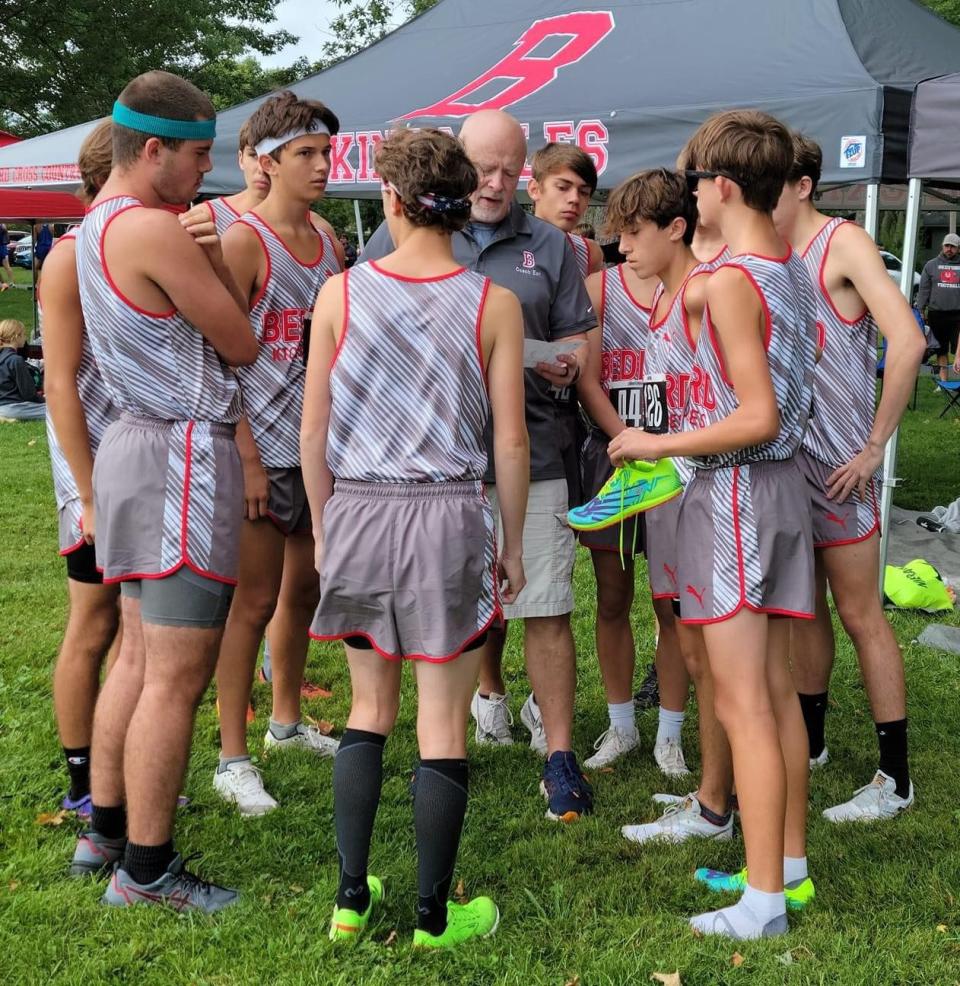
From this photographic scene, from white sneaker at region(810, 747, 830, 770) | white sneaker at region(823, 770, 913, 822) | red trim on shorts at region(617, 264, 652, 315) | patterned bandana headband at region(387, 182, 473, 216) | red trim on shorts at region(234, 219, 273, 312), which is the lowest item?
white sneaker at region(810, 747, 830, 770)

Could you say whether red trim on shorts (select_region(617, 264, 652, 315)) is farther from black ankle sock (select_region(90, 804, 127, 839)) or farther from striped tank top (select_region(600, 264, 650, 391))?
black ankle sock (select_region(90, 804, 127, 839))

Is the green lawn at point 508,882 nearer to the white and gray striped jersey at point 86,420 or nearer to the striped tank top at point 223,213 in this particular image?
the white and gray striped jersey at point 86,420

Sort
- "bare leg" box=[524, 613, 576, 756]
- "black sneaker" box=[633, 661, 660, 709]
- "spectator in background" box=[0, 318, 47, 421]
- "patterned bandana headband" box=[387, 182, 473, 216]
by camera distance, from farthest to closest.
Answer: "spectator in background" box=[0, 318, 47, 421] < "black sneaker" box=[633, 661, 660, 709] < "bare leg" box=[524, 613, 576, 756] < "patterned bandana headband" box=[387, 182, 473, 216]

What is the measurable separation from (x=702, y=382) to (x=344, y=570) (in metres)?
1.01

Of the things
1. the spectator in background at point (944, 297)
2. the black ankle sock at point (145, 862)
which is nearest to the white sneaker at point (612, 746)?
the black ankle sock at point (145, 862)

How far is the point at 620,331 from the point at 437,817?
2.02 m

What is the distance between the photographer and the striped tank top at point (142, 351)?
2760 mm

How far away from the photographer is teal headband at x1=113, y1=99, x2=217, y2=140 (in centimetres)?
276

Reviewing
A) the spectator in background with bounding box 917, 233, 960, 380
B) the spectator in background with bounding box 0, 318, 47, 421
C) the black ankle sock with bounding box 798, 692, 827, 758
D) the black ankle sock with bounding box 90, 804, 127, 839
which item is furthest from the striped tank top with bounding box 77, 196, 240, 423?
the spectator in background with bounding box 917, 233, 960, 380

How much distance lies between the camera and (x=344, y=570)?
267 cm

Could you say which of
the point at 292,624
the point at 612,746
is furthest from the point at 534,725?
the point at 292,624

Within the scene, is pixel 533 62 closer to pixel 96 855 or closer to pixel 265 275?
pixel 265 275

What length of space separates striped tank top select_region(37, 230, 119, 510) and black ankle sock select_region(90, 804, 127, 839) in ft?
2.84

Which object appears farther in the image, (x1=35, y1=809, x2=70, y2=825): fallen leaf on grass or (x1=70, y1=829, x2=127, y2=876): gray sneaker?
(x1=35, y1=809, x2=70, y2=825): fallen leaf on grass
